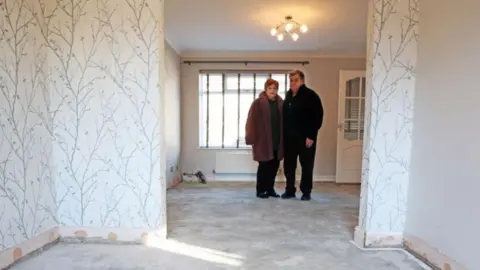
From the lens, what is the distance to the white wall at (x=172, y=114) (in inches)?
183

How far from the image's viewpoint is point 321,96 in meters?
5.51

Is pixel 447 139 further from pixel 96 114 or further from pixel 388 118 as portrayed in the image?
pixel 96 114

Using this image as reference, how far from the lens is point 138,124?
249 centimetres

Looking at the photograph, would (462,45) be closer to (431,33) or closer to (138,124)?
(431,33)

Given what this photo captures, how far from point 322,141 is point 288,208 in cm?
230

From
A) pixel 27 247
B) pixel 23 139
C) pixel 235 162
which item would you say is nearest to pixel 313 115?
pixel 235 162

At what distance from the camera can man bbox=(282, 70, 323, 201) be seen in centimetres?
379

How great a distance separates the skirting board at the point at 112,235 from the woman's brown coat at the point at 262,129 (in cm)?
172

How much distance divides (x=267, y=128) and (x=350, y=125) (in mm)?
2056

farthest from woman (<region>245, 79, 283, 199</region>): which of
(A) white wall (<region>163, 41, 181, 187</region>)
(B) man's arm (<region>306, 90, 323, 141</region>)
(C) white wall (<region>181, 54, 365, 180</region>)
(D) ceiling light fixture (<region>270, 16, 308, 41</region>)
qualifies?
(C) white wall (<region>181, 54, 365, 180</region>)

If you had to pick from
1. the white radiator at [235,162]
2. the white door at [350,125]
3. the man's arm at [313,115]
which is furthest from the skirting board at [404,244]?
the white radiator at [235,162]

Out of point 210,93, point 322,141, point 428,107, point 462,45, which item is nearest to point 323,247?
point 428,107

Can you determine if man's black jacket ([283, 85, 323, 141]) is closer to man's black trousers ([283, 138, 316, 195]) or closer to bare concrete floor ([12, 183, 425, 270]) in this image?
man's black trousers ([283, 138, 316, 195])

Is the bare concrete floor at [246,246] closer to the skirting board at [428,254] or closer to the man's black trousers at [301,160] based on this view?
the skirting board at [428,254]
